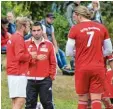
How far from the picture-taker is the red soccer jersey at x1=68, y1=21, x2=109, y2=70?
9.47m

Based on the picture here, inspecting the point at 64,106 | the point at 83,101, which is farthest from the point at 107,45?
the point at 64,106

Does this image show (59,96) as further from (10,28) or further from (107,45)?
(107,45)

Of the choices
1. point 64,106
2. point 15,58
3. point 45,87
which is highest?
point 15,58

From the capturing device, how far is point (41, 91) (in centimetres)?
1046

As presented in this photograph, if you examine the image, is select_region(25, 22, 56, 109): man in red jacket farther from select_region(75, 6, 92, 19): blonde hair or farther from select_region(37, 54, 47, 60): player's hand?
select_region(75, 6, 92, 19): blonde hair

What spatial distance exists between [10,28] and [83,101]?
6.73m

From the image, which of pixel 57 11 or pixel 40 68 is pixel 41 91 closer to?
pixel 40 68

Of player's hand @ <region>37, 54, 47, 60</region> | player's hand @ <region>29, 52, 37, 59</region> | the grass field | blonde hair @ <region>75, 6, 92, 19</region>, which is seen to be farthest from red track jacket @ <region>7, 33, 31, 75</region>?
the grass field

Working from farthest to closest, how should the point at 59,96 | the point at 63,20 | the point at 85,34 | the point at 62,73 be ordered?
the point at 63,20 → the point at 62,73 → the point at 59,96 → the point at 85,34

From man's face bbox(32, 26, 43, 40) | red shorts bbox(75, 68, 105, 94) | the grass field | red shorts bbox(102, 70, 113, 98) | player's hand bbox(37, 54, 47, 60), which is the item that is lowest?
the grass field

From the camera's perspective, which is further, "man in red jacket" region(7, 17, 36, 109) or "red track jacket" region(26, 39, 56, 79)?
"red track jacket" region(26, 39, 56, 79)

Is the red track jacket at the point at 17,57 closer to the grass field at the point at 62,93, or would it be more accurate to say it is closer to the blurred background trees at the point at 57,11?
the grass field at the point at 62,93

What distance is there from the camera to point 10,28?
1603 centimetres

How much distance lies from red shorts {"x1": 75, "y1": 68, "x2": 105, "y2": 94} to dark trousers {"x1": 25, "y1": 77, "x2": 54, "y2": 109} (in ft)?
3.06
